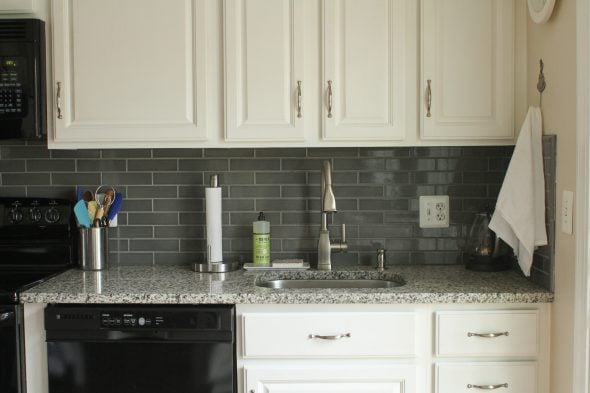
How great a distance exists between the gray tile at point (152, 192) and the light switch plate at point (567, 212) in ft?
5.03

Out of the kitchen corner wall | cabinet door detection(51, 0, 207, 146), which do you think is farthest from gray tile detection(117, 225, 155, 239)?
cabinet door detection(51, 0, 207, 146)

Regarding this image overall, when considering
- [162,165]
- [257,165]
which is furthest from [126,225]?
[257,165]

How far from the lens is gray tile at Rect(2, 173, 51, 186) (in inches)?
112

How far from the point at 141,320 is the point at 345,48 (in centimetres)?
120

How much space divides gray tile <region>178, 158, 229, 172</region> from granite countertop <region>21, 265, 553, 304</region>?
0.50 m

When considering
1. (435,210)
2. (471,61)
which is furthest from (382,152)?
(471,61)

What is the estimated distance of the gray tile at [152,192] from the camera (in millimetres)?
2824

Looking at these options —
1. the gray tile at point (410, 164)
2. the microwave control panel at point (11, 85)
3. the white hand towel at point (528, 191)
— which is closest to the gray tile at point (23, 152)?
the microwave control panel at point (11, 85)

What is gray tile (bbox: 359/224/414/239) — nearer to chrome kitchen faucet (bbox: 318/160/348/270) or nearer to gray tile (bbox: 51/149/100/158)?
chrome kitchen faucet (bbox: 318/160/348/270)

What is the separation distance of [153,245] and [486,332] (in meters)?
1.41

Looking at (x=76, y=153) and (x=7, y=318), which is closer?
(x=7, y=318)

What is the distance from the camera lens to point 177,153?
2.81 m

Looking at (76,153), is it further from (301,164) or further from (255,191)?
(301,164)

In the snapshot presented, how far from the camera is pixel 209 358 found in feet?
7.27
